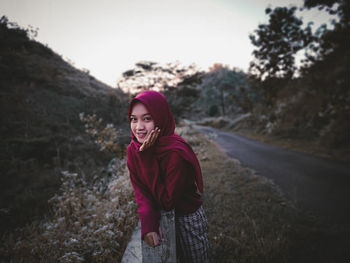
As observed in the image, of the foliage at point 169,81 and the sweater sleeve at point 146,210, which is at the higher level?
the foliage at point 169,81

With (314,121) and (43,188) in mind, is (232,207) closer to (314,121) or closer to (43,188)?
(43,188)

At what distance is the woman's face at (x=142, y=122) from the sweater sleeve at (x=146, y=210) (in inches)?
12.3

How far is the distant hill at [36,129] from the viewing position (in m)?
4.32

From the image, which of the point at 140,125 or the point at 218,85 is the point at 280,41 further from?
the point at 218,85

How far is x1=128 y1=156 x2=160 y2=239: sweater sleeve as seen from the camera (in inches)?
38.8

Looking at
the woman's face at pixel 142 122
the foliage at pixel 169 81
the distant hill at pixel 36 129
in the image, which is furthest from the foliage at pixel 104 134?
the foliage at pixel 169 81

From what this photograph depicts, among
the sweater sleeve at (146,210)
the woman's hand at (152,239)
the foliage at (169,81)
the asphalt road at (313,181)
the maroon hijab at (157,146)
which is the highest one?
the foliage at (169,81)

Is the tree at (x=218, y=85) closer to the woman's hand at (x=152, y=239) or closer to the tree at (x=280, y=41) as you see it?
the tree at (x=280, y=41)

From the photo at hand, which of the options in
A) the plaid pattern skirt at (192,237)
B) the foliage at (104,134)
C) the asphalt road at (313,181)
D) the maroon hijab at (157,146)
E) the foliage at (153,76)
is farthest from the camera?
the foliage at (153,76)

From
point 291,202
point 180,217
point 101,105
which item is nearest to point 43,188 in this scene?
point 180,217

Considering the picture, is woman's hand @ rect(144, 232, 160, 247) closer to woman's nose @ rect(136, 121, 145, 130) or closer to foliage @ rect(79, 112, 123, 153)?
woman's nose @ rect(136, 121, 145, 130)

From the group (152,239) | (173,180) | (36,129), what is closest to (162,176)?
(173,180)

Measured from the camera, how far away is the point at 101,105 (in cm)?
1180

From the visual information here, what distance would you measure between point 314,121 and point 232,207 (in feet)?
33.8
